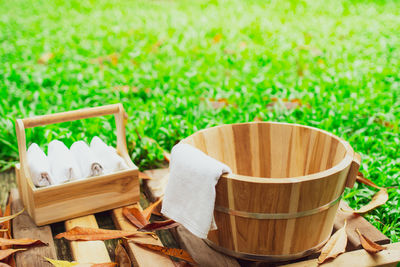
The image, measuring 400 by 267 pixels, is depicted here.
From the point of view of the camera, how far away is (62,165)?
1.98 meters

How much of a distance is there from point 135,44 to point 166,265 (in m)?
3.52

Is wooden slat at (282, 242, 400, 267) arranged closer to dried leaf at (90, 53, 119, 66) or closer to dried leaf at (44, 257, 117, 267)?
dried leaf at (44, 257, 117, 267)

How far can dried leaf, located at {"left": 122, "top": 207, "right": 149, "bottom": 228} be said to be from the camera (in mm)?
1983

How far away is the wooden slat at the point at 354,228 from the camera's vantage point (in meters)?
1.84

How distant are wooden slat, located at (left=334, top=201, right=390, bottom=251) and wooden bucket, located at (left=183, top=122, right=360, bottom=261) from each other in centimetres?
13

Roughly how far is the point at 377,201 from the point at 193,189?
1.04m

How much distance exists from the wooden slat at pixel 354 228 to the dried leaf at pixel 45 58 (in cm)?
333

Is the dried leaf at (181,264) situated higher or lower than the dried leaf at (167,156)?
lower

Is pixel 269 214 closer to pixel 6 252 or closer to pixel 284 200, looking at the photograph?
pixel 284 200

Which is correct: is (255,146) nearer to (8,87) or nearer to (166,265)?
(166,265)

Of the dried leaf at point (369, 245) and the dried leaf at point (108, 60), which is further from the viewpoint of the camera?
the dried leaf at point (108, 60)

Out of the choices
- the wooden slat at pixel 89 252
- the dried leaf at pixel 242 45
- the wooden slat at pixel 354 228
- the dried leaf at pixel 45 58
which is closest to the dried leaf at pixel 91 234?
the wooden slat at pixel 89 252

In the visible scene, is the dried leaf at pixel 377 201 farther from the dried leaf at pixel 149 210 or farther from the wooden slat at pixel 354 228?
the dried leaf at pixel 149 210

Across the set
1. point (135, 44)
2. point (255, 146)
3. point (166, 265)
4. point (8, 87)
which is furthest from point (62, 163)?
point (135, 44)
